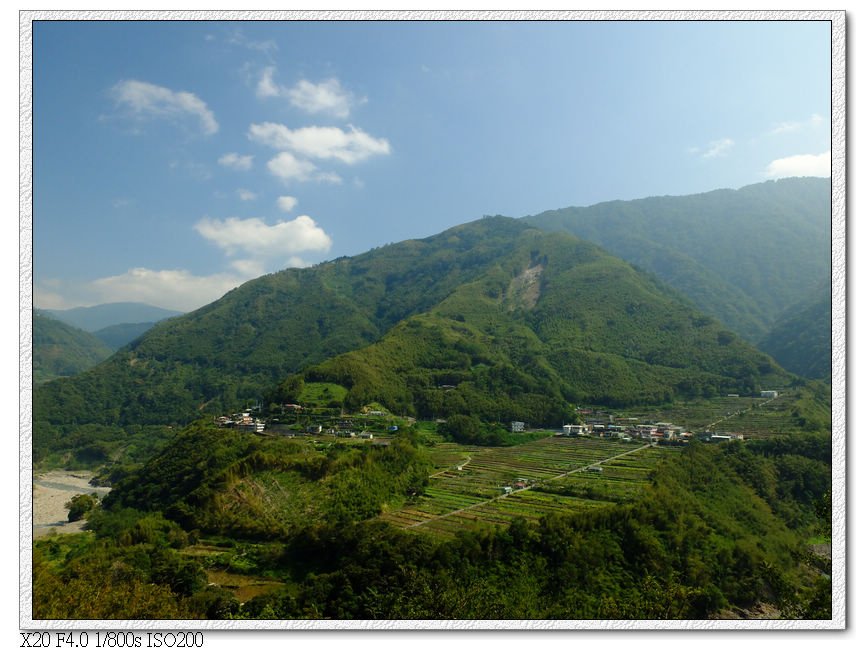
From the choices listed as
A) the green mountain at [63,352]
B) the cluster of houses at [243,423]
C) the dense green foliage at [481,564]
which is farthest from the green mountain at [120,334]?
the dense green foliage at [481,564]

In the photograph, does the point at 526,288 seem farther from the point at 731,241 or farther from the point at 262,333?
the point at 731,241

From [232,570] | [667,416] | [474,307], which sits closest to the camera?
[232,570]

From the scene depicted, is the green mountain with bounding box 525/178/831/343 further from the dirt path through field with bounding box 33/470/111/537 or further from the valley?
the dirt path through field with bounding box 33/470/111/537

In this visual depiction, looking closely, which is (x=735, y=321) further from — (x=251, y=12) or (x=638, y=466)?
(x=251, y=12)

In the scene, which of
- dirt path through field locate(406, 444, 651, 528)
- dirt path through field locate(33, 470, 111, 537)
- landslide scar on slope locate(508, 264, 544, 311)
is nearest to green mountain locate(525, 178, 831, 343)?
landslide scar on slope locate(508, 264, 544, 311)

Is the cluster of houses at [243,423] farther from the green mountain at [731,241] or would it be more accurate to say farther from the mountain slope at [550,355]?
the green mountain at [731,241]

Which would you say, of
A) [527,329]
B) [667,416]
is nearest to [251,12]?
[667,416]
